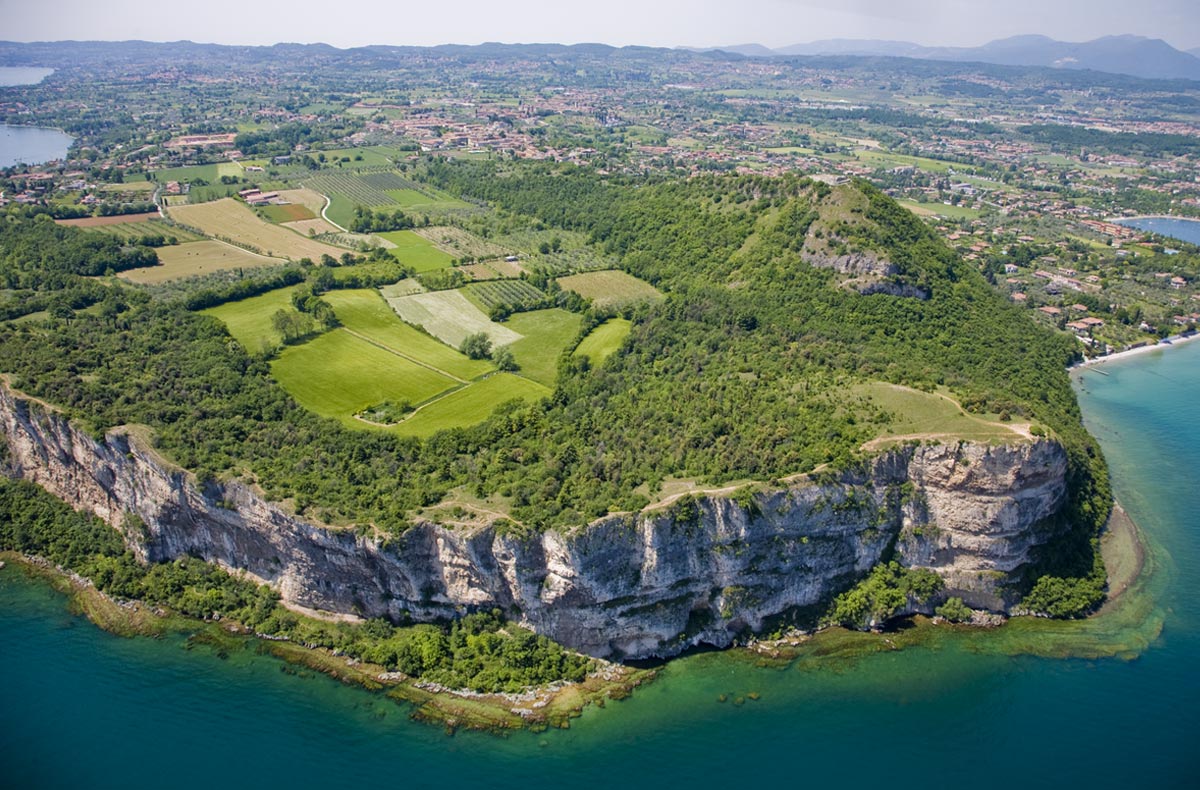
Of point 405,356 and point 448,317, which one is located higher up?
point 448,317

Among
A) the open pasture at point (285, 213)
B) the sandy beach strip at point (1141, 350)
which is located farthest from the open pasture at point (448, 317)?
the sandy beach strip at point (1141, 350)

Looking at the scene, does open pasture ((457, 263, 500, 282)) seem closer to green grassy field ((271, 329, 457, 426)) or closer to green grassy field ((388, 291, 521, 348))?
green grassy field ((388, 291, 521, 348))

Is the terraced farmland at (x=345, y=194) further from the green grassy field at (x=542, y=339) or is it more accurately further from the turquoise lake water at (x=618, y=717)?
the turquoise lake water at (x=618, y=717)

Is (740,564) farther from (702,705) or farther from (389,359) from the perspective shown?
(389,359)

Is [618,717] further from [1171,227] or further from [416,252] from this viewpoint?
[1171,227]

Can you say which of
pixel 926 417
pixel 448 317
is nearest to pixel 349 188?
pixel 448 317

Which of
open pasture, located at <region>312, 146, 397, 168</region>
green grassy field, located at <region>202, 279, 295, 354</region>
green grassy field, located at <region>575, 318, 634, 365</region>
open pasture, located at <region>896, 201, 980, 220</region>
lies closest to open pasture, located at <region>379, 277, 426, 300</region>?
green grassy field, located at <region>202, 279, 295, 354</region>
